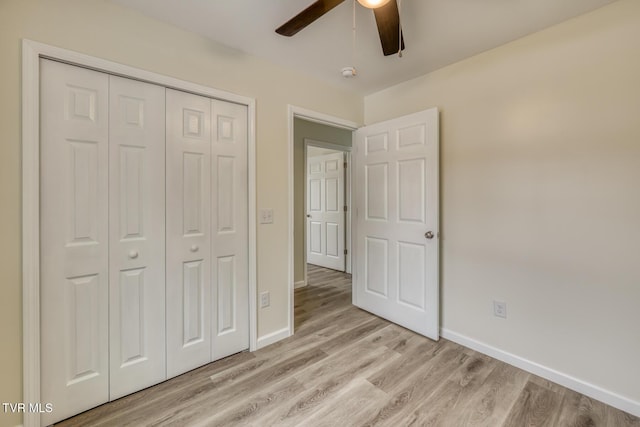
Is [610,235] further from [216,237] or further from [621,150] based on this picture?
[216,237]

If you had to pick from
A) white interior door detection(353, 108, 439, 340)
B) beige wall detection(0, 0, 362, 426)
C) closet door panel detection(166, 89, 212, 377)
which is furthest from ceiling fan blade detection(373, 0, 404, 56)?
closet door panel detection(166, 89, 212, 377)

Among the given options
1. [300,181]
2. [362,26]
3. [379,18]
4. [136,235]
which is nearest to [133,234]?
[136,235]

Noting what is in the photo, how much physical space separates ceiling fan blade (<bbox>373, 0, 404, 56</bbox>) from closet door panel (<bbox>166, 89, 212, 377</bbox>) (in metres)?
1.26

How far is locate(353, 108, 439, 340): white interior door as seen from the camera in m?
2.33

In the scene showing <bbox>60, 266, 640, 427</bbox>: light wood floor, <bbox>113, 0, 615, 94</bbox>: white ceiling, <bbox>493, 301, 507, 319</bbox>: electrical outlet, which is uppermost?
<bbox>113, 0, 615, 94</bbox>: white ceiling

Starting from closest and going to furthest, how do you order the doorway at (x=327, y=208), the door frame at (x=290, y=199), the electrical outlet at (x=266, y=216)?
the electrical outlet at (x=266, y=216), the door frame at (x=290, y=199), the doorway at (x=327, y=208)

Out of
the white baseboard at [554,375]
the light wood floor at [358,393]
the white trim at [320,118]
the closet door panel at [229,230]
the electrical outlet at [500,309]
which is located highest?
the white trim at [320,118]

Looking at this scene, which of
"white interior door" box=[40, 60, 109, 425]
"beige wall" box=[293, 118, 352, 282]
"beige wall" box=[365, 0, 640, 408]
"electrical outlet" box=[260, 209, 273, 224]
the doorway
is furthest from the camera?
the doorway

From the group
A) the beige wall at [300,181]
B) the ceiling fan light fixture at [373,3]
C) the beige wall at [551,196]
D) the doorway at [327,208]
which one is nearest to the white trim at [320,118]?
the beige wall at [551,196]

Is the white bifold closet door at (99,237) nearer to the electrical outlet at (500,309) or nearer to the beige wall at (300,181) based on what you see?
the beige wall at (300,181)

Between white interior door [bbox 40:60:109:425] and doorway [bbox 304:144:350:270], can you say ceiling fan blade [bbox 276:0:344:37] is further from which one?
doorway [bbox 304:144:350:270]

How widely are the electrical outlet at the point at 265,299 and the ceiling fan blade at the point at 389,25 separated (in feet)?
6.40

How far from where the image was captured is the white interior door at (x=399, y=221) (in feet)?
7.63

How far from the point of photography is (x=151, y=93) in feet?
5.67
